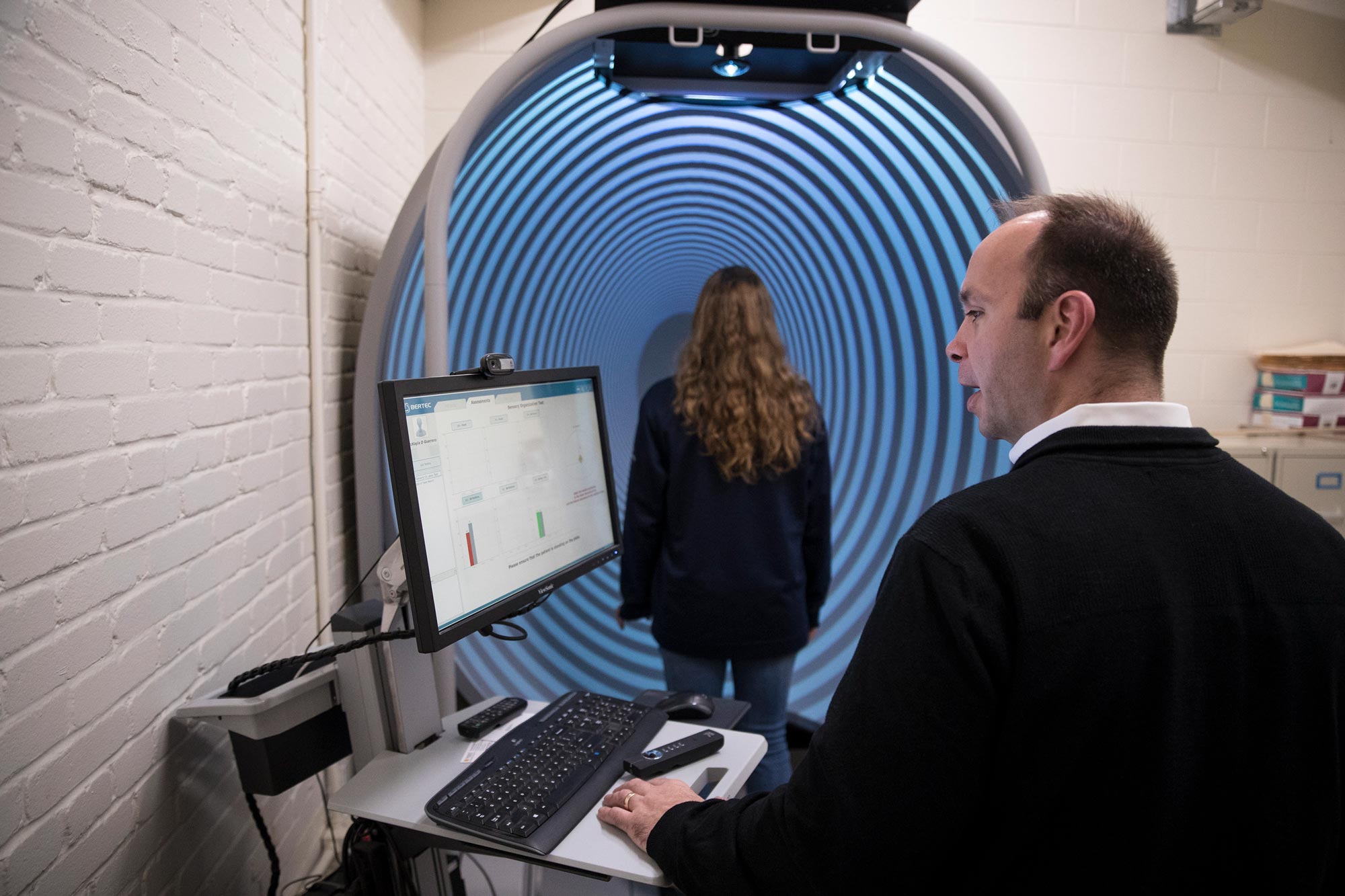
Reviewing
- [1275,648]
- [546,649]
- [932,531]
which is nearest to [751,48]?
[932,531]

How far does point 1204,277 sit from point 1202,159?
1.98 ft

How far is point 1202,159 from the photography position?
446cm

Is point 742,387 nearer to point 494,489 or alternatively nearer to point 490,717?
point 494,489

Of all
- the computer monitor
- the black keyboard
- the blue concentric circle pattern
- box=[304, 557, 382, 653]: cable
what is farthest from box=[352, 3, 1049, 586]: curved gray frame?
the black keyboard

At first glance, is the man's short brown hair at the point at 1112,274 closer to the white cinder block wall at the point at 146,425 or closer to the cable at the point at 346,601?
the cable at the point at 346,601

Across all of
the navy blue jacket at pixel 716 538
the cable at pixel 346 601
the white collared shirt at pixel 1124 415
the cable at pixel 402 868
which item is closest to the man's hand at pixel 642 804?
the cable at pixel 402 868

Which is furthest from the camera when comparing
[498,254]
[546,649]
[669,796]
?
[546,649]

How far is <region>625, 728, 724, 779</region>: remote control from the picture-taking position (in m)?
1.65

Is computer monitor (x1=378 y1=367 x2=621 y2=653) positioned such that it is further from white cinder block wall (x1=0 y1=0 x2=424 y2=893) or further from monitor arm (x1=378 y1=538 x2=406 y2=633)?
white cinder block wall (x1=0 y1=0 x2=424 y2=893)

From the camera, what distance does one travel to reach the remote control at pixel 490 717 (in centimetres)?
180

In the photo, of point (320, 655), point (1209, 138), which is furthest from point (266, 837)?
point (1209, 138)

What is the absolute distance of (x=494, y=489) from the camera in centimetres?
172

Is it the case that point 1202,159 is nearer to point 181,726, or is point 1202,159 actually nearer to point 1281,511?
point 1281,511

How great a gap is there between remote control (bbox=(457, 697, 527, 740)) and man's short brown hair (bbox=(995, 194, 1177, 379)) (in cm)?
132
